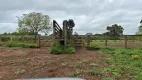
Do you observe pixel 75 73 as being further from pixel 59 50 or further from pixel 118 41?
pixel 118 41

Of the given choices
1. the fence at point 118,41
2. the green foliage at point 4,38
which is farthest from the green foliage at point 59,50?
the green foliage at point 4,38

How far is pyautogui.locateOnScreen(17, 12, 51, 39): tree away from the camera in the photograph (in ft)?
152

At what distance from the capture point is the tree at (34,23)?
4622 centimetres

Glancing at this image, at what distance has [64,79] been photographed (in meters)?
5.37

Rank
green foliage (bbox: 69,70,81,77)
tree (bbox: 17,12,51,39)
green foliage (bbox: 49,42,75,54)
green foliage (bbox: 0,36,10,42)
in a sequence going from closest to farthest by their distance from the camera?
green foliage (bbox: 69,70,81,77) → green foliage (bbox: 49,42,75,54) → green foliage (bbox: 0,36,10,42) → tree (bbox: 17,12,51,39)

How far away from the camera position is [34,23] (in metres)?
46.5

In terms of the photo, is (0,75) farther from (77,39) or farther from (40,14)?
(40,14)

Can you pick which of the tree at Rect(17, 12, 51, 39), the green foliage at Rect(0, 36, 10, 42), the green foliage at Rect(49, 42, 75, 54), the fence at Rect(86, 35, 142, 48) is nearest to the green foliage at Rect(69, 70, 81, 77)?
the green foliage at Rect(49, 42, 75, 54)

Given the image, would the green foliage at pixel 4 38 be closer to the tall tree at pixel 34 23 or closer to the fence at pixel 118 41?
the fence at pixel 118 41

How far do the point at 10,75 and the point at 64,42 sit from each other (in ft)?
21.2

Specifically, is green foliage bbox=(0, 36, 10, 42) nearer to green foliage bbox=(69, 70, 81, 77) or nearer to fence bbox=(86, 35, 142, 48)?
fence bbox=(86, 35, 142, 48)

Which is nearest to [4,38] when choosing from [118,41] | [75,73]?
[118,41]

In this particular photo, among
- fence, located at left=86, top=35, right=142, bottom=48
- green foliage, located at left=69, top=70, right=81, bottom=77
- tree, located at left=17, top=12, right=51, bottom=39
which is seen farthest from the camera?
tree, located at left=17, top=12, right=51, bottom=39

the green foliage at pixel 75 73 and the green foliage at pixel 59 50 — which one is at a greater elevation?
the green foliage at pixel 59 50
